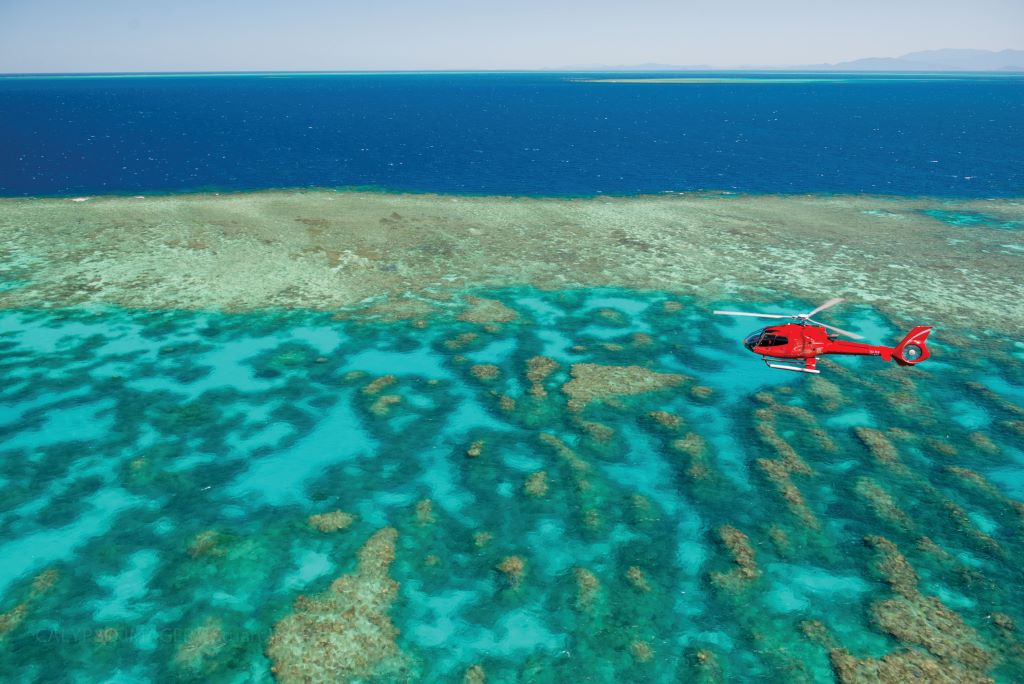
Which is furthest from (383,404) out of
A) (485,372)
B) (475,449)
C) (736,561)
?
(736,561)

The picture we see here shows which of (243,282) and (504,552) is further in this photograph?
(243,282)

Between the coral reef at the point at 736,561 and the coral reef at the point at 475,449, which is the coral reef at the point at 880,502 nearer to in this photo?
the coral reef at the point at 736,561

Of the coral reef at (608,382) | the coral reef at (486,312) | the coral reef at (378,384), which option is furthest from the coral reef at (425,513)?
the coral reef at (486,312)

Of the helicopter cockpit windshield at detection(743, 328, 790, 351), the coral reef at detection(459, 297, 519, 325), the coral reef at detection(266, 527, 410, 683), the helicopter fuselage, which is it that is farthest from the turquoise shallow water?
the helicopter cockpit windshield at detection(743, 328, 790, 351)

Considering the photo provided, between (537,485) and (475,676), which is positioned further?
(537,485)

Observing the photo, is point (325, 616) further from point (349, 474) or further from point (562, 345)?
point (562, 345)

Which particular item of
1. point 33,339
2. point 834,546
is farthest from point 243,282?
point 834,546

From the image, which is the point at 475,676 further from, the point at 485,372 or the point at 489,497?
the point at 485,372
